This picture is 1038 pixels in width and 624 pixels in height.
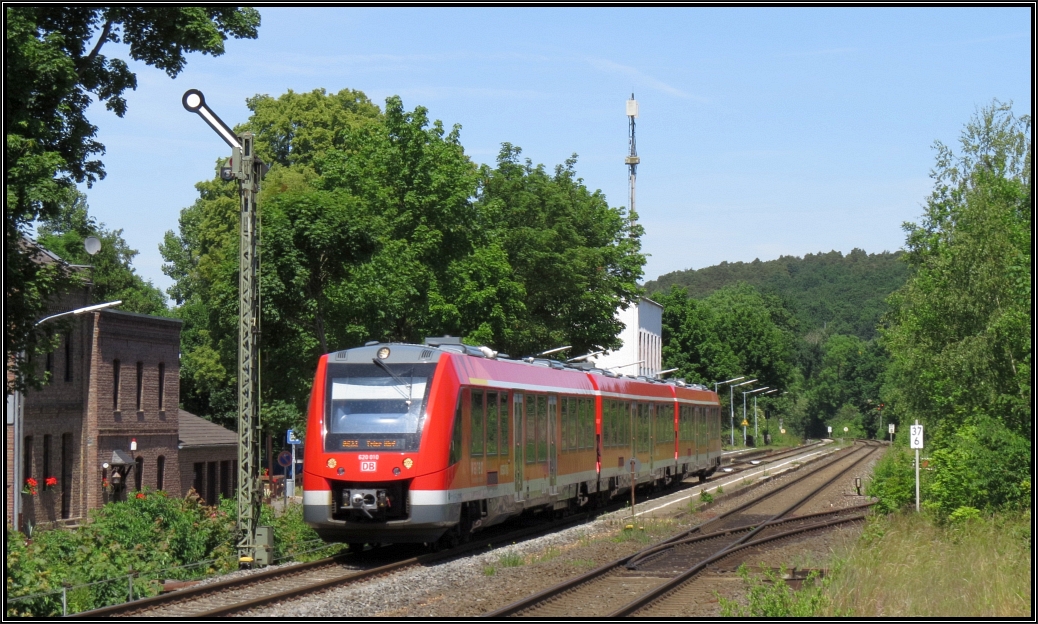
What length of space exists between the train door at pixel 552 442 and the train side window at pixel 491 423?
349cm

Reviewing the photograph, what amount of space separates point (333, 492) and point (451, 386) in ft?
7.25

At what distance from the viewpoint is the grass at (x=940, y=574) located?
45.1 feet

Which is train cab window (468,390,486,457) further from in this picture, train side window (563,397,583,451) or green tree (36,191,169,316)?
green tree (36,191,169,316)

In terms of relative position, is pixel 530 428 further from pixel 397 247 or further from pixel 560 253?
pixel 560 253

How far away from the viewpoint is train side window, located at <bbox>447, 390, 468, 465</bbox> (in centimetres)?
1897

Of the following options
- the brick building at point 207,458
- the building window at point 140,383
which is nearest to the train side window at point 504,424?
the building window at point 140,383

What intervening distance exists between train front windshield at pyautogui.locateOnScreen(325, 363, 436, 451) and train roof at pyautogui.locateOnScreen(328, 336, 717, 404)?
16 centimetres

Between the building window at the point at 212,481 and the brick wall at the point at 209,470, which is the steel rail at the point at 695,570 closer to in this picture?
the brick wall at the point at 209,470

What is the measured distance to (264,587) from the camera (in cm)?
1587

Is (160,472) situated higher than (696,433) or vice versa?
(696,433)

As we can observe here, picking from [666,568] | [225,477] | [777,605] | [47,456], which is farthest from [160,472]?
[777,605]

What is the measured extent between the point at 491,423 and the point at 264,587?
6.02 m

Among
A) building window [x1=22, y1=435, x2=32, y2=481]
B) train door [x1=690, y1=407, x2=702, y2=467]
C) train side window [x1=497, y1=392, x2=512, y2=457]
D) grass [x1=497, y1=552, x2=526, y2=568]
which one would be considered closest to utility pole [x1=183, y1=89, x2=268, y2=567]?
grass [x1=497, y1=552, x2=526, y2=568]

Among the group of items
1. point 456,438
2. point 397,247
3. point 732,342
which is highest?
point 732,342
